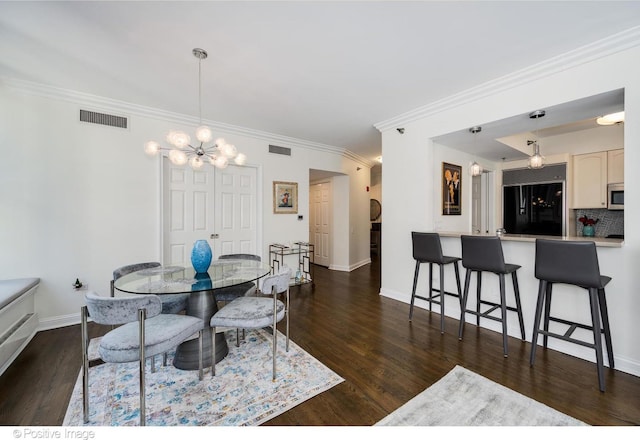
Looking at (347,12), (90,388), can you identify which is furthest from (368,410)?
(347,12)

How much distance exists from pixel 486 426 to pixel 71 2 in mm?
3788

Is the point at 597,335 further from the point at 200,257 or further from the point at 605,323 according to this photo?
the point at 200,257

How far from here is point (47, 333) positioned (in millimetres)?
2816

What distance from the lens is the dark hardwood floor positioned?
1.67 metres

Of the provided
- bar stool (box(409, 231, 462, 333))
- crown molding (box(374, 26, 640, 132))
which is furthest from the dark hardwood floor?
crown molding (box(374, 26, 640, 132))

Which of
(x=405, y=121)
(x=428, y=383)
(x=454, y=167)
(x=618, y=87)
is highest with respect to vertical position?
(x=405, y=121)

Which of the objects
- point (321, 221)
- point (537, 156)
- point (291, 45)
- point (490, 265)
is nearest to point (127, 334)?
point (291, 45)

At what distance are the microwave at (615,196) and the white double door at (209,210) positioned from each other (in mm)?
5575

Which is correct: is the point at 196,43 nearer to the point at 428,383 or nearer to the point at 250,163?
the point at 250,163

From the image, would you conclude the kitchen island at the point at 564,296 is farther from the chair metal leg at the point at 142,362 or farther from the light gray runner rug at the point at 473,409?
the chair metal leg at the point at 142,362

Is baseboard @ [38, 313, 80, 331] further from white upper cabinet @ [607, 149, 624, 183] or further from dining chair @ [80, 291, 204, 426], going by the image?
white upper cabinet @ [607, 149, 624, 183]

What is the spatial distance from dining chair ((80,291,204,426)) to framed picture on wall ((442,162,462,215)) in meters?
3.65

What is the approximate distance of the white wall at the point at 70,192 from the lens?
2777 mm

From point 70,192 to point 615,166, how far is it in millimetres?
7502
